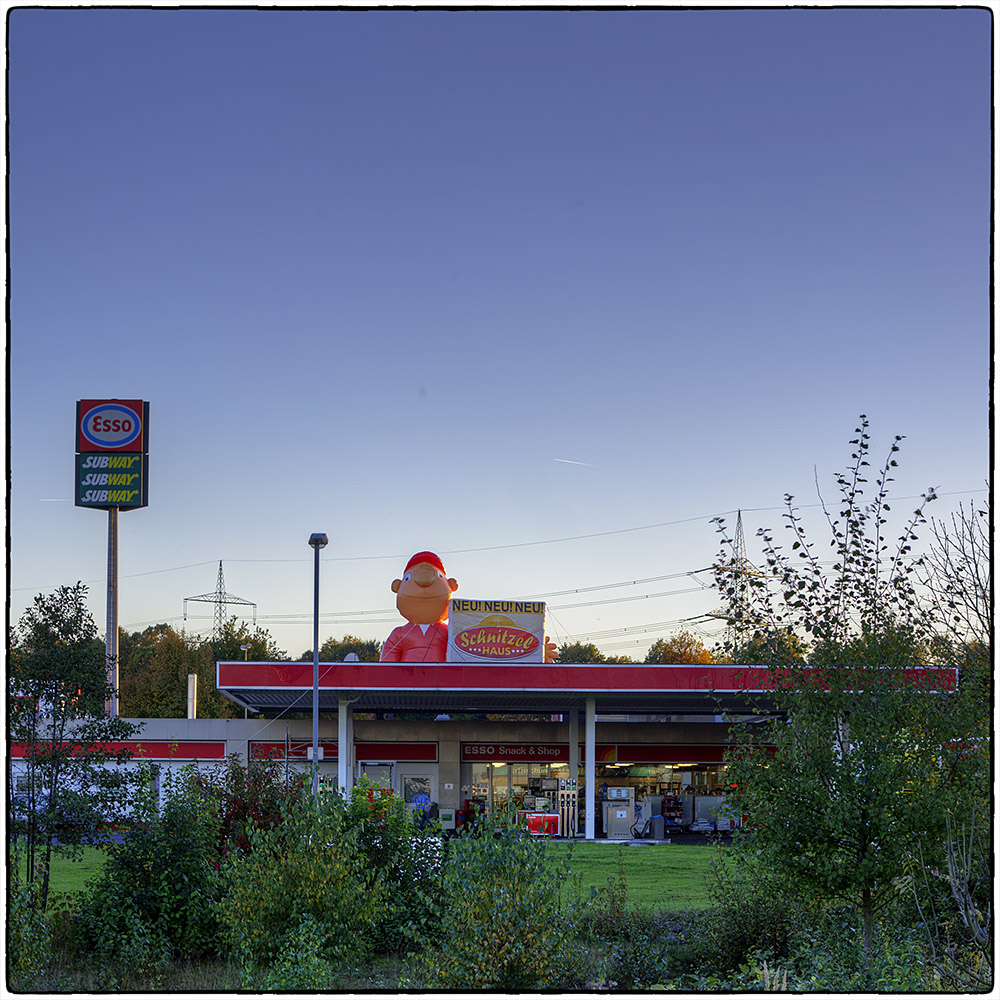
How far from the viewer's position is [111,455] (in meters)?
49.7

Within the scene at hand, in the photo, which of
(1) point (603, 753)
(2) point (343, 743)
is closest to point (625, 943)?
(2) point (343, 743)

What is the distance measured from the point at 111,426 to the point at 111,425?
46 millimetres

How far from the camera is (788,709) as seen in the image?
1122 cm

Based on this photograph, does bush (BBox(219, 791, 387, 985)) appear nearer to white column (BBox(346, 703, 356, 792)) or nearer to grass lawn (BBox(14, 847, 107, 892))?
grass lawn (BBox(14, 847, 107, 892))

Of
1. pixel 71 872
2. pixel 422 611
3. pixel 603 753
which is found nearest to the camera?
pixel 71 872

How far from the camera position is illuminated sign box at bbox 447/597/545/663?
3388 cm

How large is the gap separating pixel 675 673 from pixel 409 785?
A: 1280cm

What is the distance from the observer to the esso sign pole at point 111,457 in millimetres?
49469

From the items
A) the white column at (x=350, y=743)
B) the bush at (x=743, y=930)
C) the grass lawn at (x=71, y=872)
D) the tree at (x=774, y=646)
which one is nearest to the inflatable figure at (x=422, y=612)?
the white column at (x=350, y=743)

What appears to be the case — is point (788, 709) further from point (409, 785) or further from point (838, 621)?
point (409, 785)

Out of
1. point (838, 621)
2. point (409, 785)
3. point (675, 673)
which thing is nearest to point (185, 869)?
point (838, 621)

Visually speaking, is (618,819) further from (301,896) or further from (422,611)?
(301,896)

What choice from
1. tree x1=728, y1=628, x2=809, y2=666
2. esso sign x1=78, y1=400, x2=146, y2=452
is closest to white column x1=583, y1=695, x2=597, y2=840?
tree x1=728, y1=628, x2=809, y2=666

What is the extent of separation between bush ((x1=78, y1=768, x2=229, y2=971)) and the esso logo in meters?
39.2
